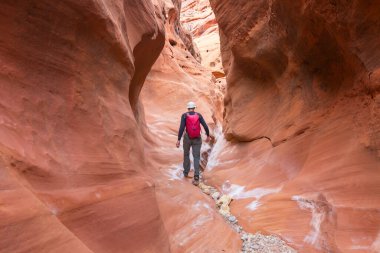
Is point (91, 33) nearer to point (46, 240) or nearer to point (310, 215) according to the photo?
point (46, 240)

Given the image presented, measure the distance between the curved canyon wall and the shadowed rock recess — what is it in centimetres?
1

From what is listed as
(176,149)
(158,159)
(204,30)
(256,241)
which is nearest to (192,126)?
(158,159)

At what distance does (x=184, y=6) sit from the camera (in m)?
45.8

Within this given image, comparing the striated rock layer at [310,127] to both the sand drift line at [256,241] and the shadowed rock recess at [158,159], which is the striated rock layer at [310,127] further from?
the sand drift line at [256,241]

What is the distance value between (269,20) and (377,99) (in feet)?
8.55

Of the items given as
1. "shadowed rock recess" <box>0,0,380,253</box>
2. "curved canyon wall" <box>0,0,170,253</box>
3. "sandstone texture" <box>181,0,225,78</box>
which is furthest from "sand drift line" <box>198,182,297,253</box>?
"sandstone texture" <box>181,0,225,78</box>

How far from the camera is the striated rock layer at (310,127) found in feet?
11.3

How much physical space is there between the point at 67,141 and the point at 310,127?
343cm

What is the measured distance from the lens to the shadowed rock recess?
7.95 feet

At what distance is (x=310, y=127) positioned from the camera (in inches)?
183

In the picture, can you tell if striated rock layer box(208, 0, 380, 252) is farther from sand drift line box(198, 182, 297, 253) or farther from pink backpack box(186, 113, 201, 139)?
pink backpack box(186, 113, 201, 139)

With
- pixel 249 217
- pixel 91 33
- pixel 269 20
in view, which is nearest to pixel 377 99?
pixel 249 217

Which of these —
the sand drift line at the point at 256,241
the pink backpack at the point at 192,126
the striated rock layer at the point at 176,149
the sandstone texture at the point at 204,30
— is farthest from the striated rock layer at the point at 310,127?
the sandstone texture at the point at 204,30

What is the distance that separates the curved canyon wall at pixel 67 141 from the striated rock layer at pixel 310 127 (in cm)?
177
